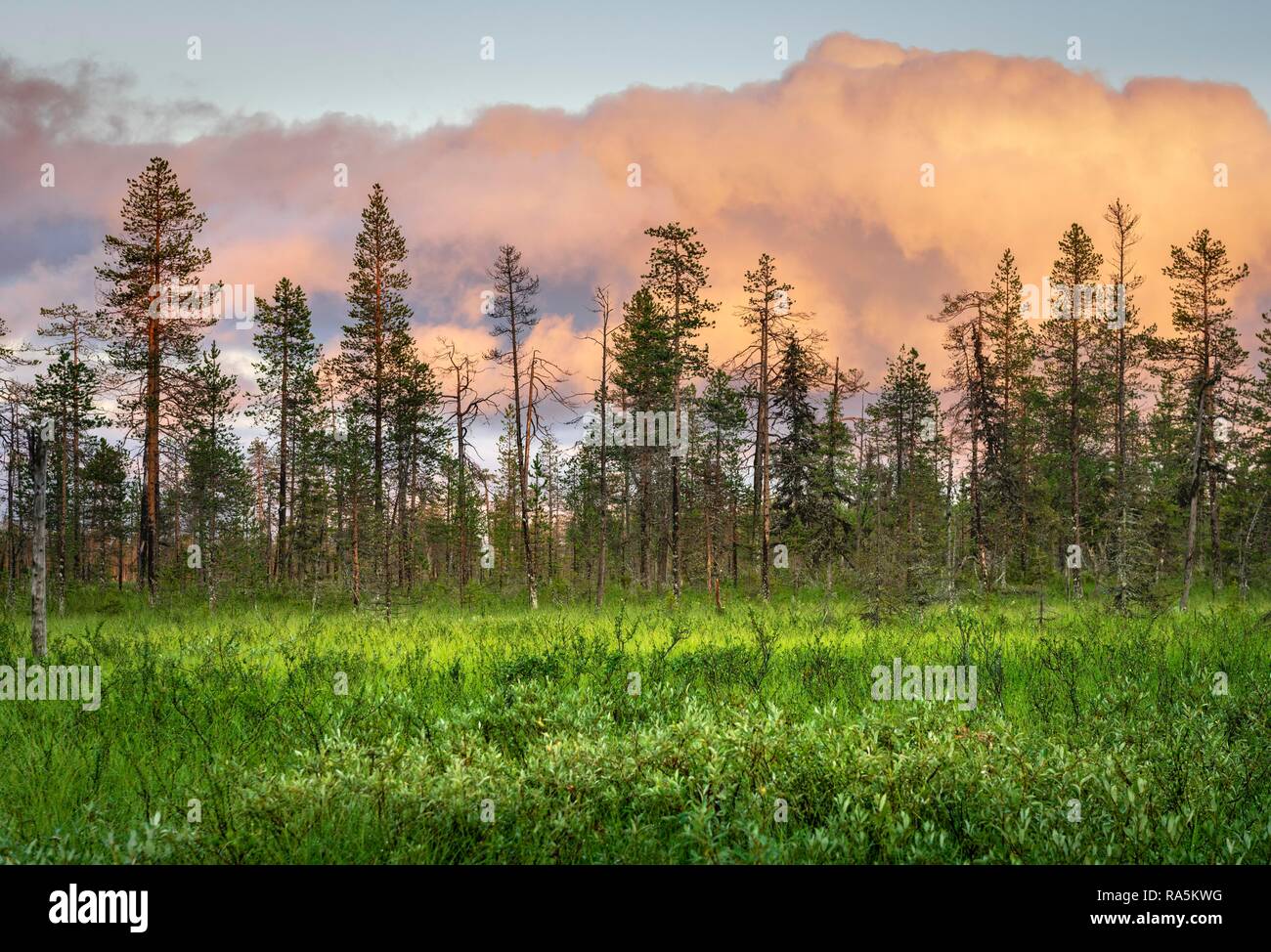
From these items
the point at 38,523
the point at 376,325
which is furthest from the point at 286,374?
the point at 38,523

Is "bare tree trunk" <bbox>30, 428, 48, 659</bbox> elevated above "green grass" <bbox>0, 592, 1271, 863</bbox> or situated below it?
above

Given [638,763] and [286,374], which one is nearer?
[638,763]

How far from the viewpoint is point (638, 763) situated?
5273mm

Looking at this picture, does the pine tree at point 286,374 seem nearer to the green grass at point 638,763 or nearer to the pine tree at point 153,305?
the pine tree at point 153,305

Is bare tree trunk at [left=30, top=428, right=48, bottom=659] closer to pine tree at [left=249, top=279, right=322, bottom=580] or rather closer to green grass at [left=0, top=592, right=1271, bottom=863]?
green grass at [left=0, top=592, right=1271, bottom=863]

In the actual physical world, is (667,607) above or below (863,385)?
below

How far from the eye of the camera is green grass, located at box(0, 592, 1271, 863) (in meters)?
4.11

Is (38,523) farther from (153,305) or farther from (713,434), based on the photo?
(713,434)

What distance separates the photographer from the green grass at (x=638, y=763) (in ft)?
13.5

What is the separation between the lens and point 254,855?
3.91 metres

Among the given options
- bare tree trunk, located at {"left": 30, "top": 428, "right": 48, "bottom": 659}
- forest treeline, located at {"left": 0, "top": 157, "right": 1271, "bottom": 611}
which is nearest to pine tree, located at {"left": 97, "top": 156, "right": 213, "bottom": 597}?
forest treeline, located at {"left": 0, "top": 157, "right": 1271, "bottom": 611}

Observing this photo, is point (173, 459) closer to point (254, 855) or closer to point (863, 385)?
point (863, 385)
